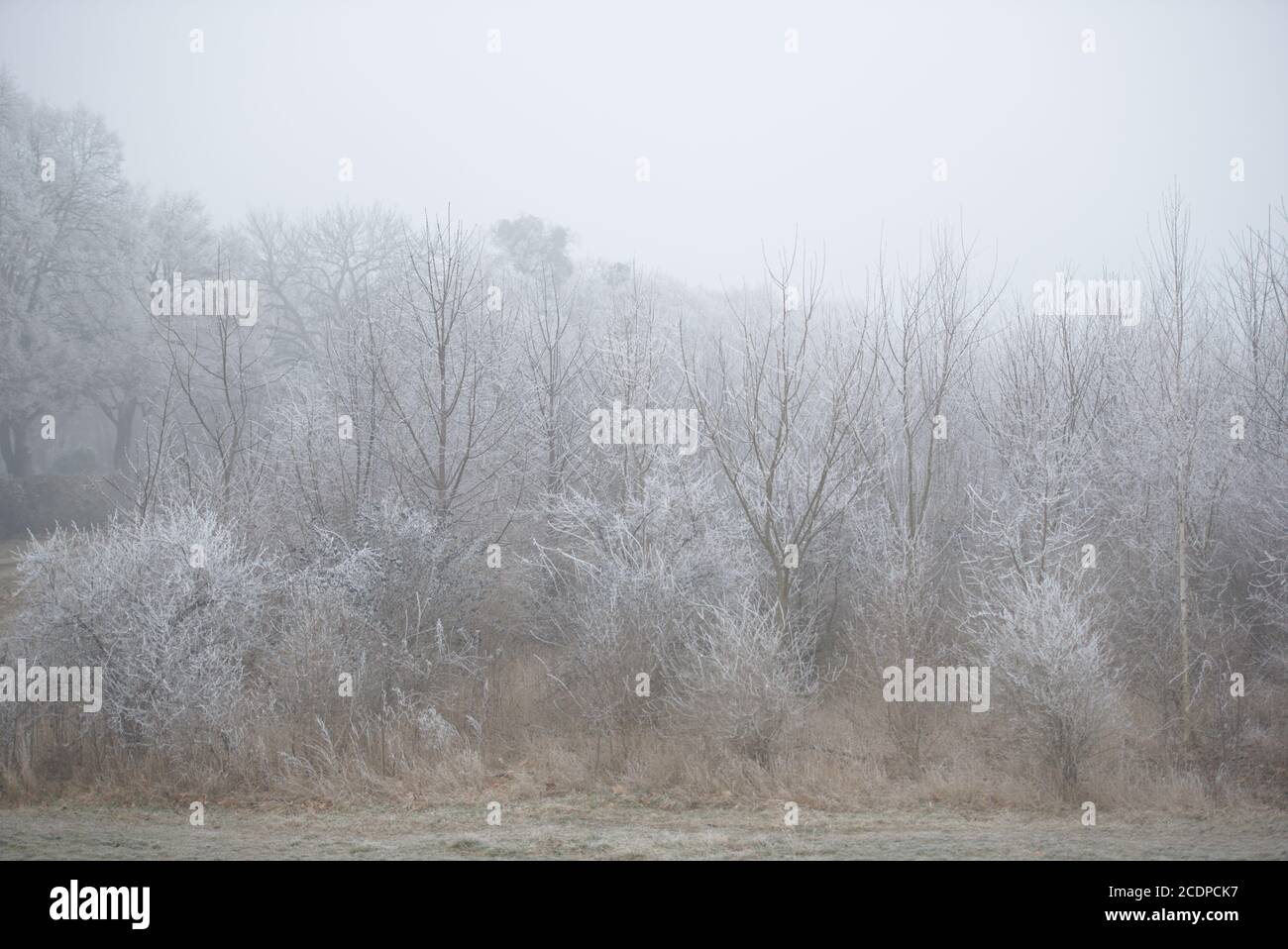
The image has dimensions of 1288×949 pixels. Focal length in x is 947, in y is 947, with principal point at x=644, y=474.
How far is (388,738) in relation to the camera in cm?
1057

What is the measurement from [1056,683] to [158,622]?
9946mm

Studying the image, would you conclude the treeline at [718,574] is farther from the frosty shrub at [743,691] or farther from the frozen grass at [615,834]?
the frozen grass at [615,834]

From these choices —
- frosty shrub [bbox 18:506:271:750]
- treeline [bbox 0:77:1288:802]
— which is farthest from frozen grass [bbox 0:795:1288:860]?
frosty shrub [bbox 18:506:271:750]

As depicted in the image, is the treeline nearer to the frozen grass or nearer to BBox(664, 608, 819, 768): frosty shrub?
BBox(664, 608, 819, 768): frosty shrub

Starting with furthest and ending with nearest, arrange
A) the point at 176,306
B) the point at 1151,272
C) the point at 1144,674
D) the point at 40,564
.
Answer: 1. the point at 176,306
2. the point at 1151,272
3. the point at 1144,674
4. the point at 40,564

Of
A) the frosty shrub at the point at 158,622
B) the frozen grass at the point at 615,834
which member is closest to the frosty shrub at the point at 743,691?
the frozen grass at the point at 615,834

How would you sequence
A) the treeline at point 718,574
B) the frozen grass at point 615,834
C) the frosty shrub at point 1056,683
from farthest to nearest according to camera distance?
the treeline at point 718,574, the frosty shrub at point 1056,683, the frozen grass at point 615,834

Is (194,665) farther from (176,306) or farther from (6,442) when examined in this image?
(6,442)

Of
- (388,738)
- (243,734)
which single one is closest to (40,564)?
(243,734)

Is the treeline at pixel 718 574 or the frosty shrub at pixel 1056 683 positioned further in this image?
the treeline at pixel 718 574

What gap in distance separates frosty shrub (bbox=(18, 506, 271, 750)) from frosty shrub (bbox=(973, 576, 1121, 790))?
28.3ft

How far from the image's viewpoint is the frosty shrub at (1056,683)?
32.2 feet

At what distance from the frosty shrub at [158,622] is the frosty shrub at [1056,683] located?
8.64m

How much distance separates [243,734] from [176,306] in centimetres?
1463
